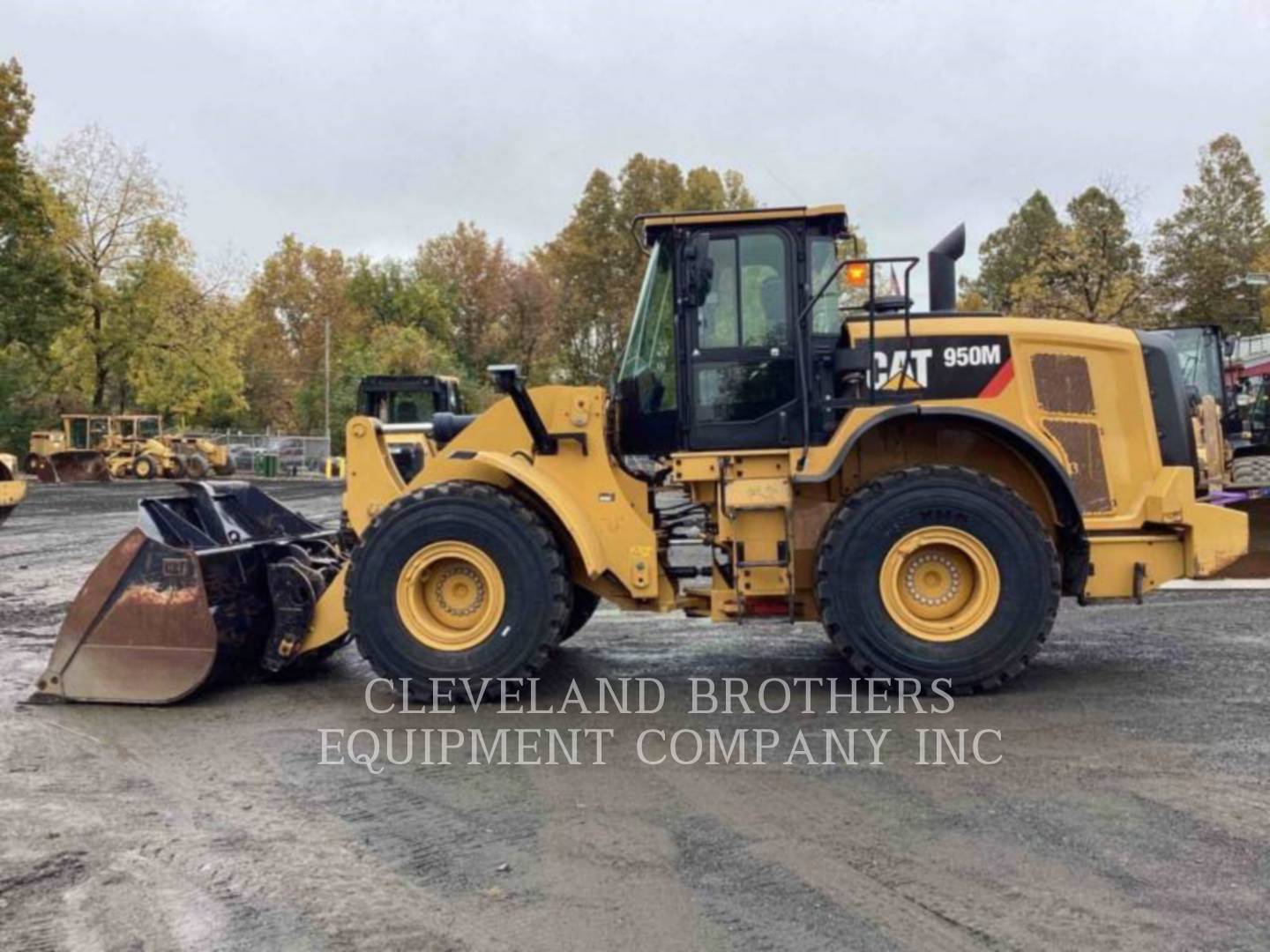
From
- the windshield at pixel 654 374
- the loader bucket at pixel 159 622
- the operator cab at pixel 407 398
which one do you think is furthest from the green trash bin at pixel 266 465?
the windshield at pixel 654 374

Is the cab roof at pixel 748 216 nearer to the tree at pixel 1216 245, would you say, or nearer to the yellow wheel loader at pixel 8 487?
the yellow wheel loader at pixel 8 487

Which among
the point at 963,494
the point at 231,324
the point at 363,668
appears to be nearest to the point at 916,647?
the point at 963,494

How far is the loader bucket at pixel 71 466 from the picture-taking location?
33875 mm

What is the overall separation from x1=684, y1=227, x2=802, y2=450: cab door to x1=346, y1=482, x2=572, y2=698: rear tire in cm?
113

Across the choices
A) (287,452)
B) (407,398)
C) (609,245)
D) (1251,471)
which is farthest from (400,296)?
(1251,471)

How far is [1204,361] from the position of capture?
16.9 m

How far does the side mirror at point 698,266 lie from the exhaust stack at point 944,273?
1.59m

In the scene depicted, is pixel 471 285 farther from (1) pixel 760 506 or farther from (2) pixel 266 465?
(1) pixel 760 506

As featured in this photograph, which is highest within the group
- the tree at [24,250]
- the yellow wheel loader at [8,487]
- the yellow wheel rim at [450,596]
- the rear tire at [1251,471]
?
the tree at [24,250]

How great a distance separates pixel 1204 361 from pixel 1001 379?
13321mm

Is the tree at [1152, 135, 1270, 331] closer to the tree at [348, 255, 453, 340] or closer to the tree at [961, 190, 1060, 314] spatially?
the tree at [961, 190, 1060, 314]

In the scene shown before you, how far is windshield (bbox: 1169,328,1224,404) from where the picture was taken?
55.1ft

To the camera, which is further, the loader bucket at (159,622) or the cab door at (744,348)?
the cab door at (744,348)

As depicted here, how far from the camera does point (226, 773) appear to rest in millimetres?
4543
